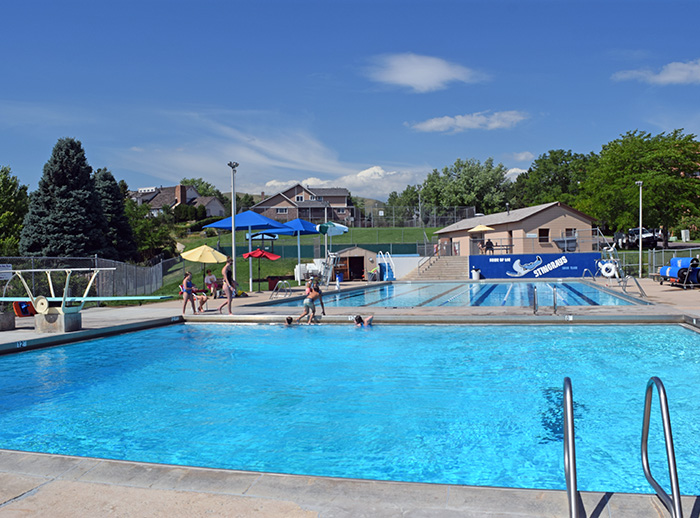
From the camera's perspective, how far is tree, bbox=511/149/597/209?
74.8 m

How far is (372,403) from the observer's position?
733 cm

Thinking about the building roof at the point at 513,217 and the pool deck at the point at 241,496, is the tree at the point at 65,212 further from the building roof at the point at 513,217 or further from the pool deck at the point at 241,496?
the pool deck at the point at 241,496

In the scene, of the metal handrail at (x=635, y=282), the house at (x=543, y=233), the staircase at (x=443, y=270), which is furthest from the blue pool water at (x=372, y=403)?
the house at (x=543, y=233)

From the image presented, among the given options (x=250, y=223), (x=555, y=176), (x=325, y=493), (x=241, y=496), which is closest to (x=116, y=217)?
(x=250, y=223)

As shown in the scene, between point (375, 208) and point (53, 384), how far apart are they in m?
57.3

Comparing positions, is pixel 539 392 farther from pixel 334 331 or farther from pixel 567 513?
pixel 334 331

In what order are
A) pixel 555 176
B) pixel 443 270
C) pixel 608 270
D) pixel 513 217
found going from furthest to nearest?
pixel 555 176
pixel 513 217
pixel 443 270
pixel 608 270

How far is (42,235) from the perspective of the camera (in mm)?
32125

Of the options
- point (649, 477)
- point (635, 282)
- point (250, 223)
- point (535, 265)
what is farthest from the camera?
point (535, 265)

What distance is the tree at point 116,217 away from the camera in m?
38.6

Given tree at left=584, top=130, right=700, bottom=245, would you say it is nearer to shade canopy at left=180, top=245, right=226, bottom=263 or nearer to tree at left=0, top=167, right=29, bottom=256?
shade canopy at left=180, top=245, right=226, bottom=263

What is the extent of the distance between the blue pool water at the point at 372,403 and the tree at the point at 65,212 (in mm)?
23732

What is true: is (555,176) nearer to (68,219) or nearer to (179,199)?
(179,199)

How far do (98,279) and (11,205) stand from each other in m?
26.9
